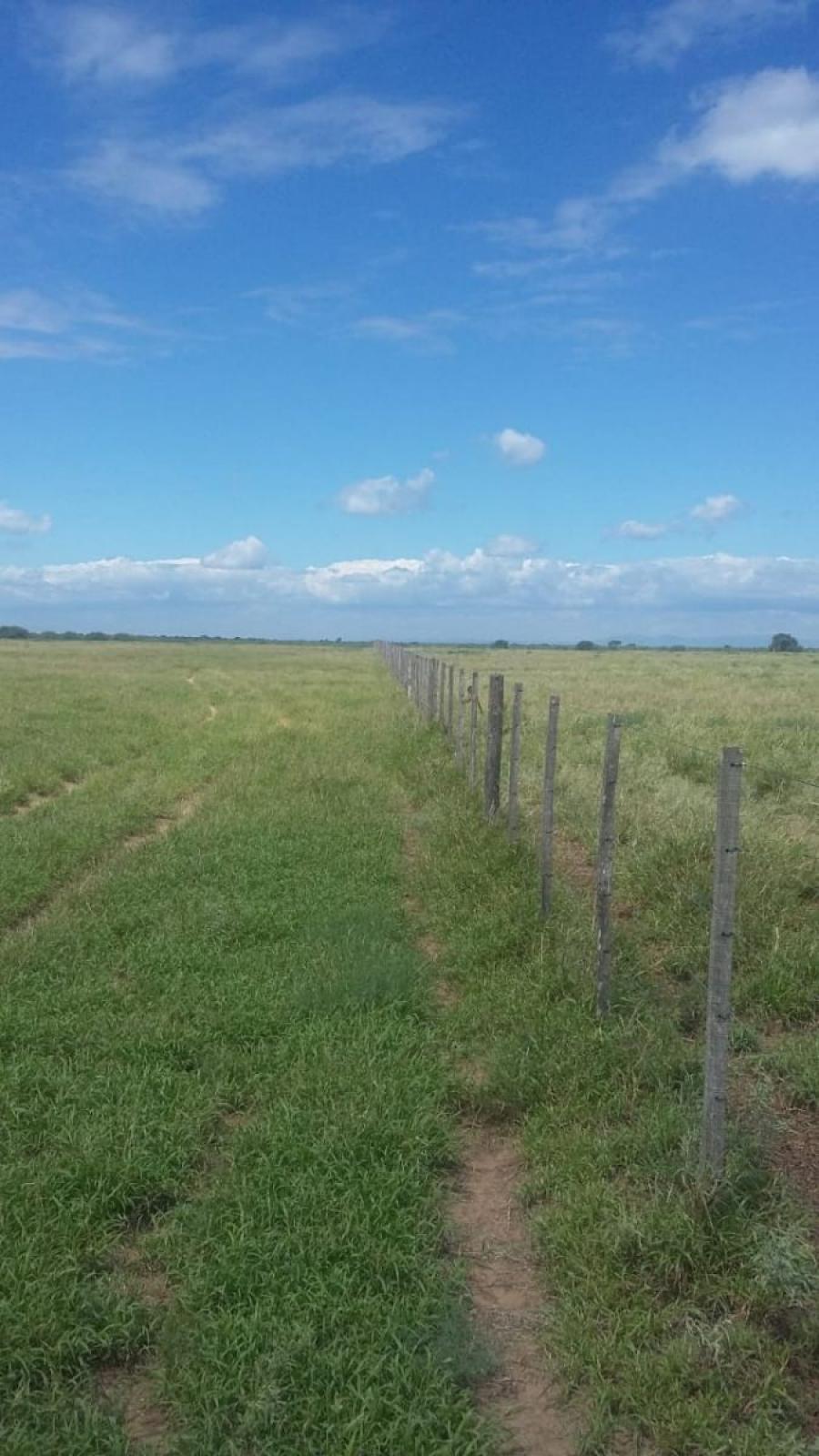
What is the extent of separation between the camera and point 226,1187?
4.94 m

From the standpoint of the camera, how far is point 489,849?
35.1 feet

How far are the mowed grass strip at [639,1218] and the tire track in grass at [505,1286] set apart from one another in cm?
9

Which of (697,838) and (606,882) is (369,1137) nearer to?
(606,882)

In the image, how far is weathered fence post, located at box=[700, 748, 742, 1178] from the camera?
4809 millimetres

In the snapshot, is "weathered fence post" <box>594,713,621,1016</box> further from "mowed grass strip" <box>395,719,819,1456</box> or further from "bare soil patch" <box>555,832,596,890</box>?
"bare soil patch" <box>555,832,596,890</box>

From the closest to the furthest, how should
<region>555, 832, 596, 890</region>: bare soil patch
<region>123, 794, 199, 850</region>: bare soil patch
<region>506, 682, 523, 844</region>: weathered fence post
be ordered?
<region>555, 832, 596, 890</region>: bare soil patch, <region>506, 682, 523, 844</region>: weathered fence post, <region>123, 794, 199, 850</region>: bare soil patch

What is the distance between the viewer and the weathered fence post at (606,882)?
6766mm

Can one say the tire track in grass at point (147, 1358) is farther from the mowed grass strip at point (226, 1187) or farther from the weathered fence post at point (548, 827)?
the weathered fence post at point (548, 827)

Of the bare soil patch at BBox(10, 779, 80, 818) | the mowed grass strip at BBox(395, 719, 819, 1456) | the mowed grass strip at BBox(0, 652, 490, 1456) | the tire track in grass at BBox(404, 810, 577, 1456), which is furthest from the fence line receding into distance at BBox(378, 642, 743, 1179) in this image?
the bare soil patch at BBox(10, 779, 80, 818)

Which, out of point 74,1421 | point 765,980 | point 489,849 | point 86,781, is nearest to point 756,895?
point 765,980

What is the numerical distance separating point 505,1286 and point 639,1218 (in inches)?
24.7

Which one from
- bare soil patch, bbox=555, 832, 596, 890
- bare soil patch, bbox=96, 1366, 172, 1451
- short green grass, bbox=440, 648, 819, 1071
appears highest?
short green grass, bbox=440, 648, 819, 1071

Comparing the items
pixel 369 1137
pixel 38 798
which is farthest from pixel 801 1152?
pixel 38 798

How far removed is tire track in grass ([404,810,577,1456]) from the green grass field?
82 mm
